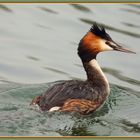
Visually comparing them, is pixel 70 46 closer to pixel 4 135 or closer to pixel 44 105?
pixel 44 105

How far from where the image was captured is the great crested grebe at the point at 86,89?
32.1 feet

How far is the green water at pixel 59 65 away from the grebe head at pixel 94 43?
0.86 meters

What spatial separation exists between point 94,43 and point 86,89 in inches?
29.1

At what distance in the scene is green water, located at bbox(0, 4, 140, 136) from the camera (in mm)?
9398

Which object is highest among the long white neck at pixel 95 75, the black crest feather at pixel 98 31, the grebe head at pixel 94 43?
the black crest feather at pixel 98 31

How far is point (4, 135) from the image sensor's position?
8828mm

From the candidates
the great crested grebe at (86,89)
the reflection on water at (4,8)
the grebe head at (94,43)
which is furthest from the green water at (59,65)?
the grebe head at (94,43)

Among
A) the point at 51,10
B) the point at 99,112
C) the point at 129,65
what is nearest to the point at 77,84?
the point at 99,112

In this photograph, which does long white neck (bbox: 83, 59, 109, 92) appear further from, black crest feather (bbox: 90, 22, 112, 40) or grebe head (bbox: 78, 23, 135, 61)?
black crest feather (bbox: 90, 22, 112, 40)

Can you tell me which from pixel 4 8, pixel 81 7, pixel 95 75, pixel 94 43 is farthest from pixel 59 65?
pixel 4 8

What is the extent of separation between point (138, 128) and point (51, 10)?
5671 mm

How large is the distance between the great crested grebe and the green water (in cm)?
14

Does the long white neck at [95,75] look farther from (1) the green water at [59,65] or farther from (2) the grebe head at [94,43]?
(1) the green water at [59,65]

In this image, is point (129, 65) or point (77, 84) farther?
point (129, 65)
